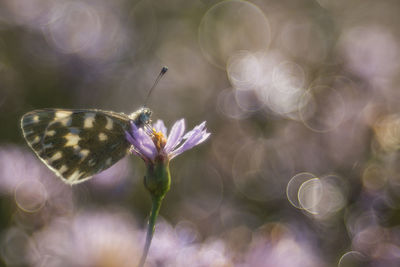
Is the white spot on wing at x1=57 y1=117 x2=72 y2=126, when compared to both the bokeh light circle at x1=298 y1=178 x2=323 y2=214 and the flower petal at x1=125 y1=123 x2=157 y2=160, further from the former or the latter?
the bokeh light circle at x1=298 y1=178 x2=323 y2=214

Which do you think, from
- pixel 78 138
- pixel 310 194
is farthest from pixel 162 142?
pixel 310 194

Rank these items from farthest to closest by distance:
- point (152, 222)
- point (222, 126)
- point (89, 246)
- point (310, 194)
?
point (222, 126) → point (310, 194) → point (89, 246) → point (152, 222)

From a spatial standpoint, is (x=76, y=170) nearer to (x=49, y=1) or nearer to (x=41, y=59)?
(x=41, y=59)

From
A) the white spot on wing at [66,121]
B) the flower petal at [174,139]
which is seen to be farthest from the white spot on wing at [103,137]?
the flower petal at [174,139]

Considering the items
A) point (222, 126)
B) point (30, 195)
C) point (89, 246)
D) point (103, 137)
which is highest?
point (103, 137)

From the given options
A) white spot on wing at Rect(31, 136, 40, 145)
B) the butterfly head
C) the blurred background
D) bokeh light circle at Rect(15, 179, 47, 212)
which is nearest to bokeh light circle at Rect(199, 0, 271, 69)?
the blurred background

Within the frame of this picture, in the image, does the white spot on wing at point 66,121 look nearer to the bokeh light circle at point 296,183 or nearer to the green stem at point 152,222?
the green stem at point 152,222

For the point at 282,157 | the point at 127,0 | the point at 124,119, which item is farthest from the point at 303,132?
the point at 127,0

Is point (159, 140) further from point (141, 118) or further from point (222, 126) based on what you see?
point (222, 126)

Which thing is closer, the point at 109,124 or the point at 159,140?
the point at 159,140
